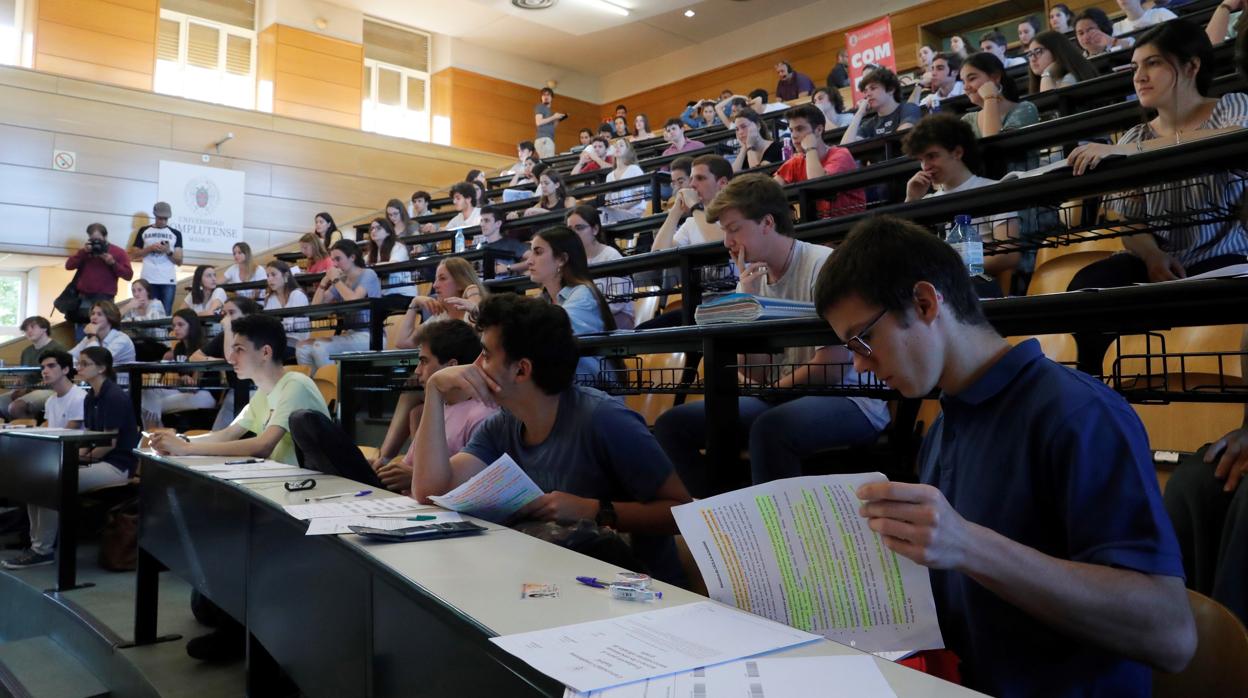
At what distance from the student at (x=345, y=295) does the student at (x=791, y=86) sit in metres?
5.92

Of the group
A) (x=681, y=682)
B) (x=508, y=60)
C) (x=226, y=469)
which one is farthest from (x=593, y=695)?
(x=508, y=60)

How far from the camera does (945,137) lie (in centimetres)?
251

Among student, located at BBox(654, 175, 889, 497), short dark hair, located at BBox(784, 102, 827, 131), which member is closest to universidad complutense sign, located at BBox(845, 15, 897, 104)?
Result: short dark hair, located at BBox(784, 102, 827, 131)

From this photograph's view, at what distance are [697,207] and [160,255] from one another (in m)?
6.23

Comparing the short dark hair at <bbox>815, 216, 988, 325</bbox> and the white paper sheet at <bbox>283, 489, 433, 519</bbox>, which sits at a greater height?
the short dark hair at <bbox>815, 216, 988, 325</bbox>

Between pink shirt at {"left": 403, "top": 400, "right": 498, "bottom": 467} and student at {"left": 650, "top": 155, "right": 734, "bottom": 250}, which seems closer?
pink shirt at {"left": 403, "top": 400, "right": 498, "bottom": 467}

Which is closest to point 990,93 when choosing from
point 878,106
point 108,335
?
point 878,106

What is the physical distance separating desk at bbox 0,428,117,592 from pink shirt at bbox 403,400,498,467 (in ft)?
5.88

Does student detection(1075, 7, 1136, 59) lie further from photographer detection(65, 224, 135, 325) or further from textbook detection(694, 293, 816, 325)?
photographer detection(65, 224, 135, 325)

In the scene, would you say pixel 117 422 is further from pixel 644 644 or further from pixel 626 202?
pixel 644 644

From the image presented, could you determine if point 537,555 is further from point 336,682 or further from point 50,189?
point 50,189

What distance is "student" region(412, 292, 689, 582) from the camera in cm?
154

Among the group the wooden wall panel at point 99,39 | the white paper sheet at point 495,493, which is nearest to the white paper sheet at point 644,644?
the white paper sheet at point 495,493

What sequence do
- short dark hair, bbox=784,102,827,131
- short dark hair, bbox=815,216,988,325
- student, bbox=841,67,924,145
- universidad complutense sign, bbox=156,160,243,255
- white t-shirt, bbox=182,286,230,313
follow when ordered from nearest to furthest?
1. short dark hair, bbox=815,216,988,325
2. short dark hair, bbox=784,102,827,131
3. student, bbox=841,67,924,145
4. white t-shirt, bbox=182,286,230,313
5. universidad complutense sign, bbox=156,160,243,255
